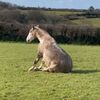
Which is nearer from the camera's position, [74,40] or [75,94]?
[75,94]

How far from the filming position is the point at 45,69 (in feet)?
64.1

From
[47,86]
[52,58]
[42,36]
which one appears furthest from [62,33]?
[47,86]

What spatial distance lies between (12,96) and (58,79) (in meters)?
4.00

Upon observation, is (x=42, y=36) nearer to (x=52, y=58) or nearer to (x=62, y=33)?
(x=52, y=58)

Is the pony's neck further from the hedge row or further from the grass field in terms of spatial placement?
the hedge row

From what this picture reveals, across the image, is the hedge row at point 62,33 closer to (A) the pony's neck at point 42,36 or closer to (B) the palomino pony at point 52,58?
(A) the pony's neck at point 42,36

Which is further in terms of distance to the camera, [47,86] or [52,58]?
[52,58]

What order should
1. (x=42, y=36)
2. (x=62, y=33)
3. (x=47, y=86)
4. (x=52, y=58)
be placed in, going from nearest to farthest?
(x=47, y=86) < (x=52, y=58) < (x=42, y=36) < (x=62, y=33)

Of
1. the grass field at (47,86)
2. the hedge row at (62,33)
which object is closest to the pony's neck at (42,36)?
the grass field at (47,86)

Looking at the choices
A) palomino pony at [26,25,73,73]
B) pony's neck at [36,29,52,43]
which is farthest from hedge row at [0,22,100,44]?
palomino pony at [26,25,73,73]

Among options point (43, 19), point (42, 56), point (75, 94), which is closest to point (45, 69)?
point (42, 56)

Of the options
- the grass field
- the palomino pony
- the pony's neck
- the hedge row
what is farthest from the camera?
the hedge row

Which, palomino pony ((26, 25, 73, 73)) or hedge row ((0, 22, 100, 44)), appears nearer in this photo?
palomino pony ((26, 25, 73, 73))

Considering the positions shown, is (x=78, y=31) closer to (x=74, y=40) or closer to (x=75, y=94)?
(x=74, y=40)
